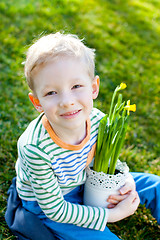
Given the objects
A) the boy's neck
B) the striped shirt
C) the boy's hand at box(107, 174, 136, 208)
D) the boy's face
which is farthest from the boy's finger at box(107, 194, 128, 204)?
the boy's face

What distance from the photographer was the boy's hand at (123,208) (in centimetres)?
190

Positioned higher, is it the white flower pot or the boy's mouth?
the boy's mouth

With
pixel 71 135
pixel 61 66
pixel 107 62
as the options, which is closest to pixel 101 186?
pixel 71 135

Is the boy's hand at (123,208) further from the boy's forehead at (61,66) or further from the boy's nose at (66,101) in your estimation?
the boy's forehead at (61,66)

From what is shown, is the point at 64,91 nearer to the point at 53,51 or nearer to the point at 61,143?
the point at 53,51

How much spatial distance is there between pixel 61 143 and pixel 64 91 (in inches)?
13.6

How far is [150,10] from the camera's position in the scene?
604 cm

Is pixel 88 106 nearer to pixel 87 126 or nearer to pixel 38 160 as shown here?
pixel 87 126

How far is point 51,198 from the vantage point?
1.74m

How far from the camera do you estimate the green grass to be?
2592mm

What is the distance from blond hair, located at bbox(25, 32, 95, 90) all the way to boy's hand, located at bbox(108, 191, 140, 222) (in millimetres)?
Result: 864

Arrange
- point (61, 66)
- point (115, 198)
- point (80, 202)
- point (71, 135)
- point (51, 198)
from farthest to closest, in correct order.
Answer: point (80, 202), point (115, 198), point (71, 135), point (51, 198), point (61, 66)

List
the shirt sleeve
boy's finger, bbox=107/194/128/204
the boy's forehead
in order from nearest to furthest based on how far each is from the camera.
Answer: the boy's forehead
the shirt sleeve
boy's finger, bbox=107/194/128/204

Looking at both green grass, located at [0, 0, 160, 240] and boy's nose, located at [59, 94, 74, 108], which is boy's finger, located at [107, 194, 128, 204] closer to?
green grass, located at [0, 0, 160, 240]
